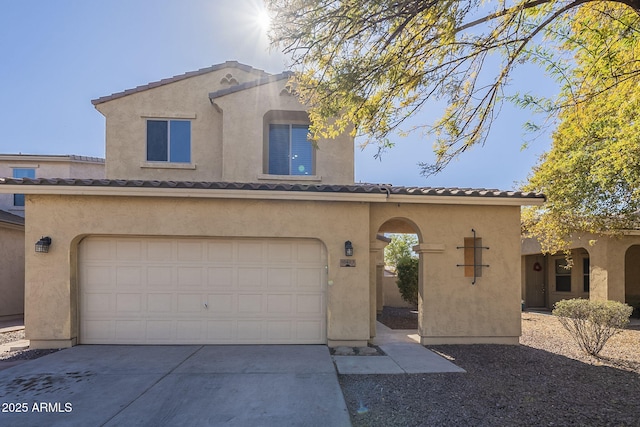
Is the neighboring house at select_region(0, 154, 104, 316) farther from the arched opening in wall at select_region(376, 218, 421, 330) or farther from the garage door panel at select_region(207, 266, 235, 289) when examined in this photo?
the arched opening in wall at select_region(376, 218, 421, 330)

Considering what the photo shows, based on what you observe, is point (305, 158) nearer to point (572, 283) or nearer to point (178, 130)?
point (178, 130)

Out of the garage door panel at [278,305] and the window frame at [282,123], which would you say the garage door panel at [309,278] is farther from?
the window frame at [282,123]

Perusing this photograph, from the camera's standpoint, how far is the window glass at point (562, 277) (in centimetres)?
1634

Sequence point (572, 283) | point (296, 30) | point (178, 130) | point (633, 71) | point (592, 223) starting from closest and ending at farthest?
point (296, 30) → point (633, 71) → point (592, 223) → point (178, 130) → point (572, 283)

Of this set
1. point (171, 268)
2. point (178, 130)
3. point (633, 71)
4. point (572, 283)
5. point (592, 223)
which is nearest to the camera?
point (633, 71)

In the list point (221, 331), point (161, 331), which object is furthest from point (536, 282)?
point (161, 331)

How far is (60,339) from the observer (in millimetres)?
7383

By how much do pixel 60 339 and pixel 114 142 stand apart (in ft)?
19.0

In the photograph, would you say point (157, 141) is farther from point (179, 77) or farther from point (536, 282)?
point (536, 282)

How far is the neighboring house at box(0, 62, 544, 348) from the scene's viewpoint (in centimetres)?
741

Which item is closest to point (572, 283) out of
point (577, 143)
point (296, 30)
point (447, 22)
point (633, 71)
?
point (577, 143)

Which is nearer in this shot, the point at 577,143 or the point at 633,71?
the point at 633,71

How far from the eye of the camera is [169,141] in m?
10.6

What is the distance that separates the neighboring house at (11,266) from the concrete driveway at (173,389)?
26.4 ft
